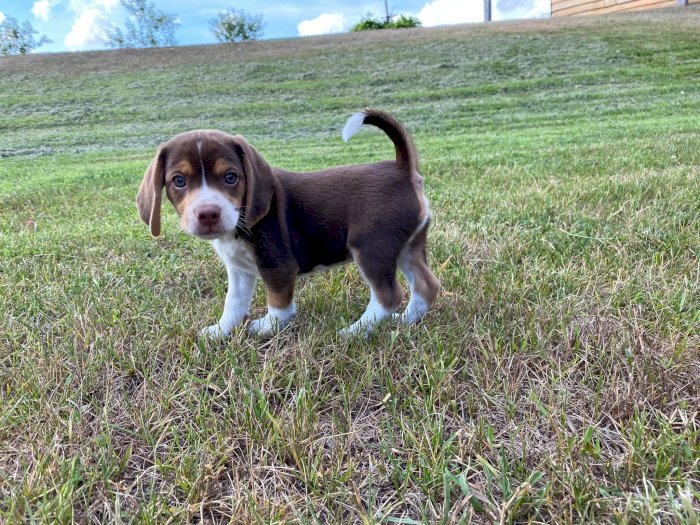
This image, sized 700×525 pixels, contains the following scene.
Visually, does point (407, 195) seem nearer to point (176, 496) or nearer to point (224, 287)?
point (224, 287)

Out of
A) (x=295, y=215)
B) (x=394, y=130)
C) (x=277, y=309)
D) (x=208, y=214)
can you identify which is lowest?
(x=277, y=309)

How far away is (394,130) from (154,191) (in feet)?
4.18

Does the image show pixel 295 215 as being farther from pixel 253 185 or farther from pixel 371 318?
pixel 371 318

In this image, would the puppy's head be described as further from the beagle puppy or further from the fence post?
the fence post

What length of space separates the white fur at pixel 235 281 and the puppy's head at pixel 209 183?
0.19 m

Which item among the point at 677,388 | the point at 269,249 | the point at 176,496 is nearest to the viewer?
the point at 176,496

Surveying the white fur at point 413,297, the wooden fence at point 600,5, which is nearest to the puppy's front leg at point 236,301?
the white fur at point 413,297

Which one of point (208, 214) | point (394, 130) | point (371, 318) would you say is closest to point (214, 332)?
point (208, 214)

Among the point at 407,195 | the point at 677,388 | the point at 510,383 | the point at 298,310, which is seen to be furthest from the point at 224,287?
the point at 677,388

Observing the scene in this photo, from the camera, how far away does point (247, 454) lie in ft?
6.64

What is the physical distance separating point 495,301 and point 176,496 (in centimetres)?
199

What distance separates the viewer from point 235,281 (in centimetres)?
305

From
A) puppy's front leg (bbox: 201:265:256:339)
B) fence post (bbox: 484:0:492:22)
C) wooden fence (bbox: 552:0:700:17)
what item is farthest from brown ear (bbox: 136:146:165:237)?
fence post (bbox: 484:0:492:22)

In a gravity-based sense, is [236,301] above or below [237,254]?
below
